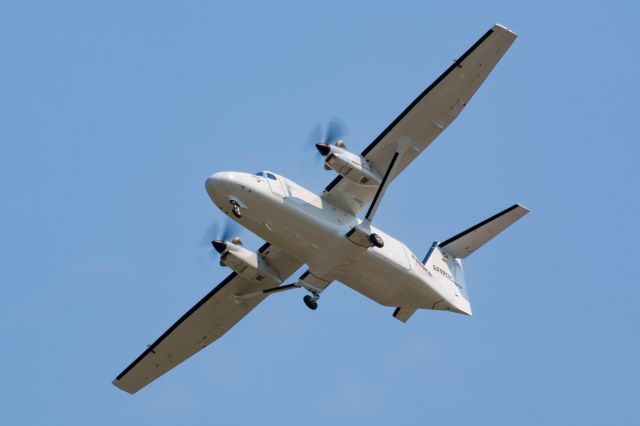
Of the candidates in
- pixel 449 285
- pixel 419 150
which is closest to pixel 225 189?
pixel 419 150

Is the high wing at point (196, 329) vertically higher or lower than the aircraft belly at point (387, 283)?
lower

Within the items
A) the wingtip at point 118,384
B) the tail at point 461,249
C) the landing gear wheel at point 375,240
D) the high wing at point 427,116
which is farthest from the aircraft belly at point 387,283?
the wingtip at point 118,384

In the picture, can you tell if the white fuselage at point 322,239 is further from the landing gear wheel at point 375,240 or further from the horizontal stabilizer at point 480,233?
the horizontal stabilizer at point 480,233

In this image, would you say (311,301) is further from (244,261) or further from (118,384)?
(118,384)

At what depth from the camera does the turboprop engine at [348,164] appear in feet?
82.7

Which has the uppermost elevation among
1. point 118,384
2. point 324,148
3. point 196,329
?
point 324,148

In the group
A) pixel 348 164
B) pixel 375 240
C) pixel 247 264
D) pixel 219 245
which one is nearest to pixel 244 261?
pixel 247 264

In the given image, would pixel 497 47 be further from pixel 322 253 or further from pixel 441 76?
pixel 322 253

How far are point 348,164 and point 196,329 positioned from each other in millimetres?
Result: 6546

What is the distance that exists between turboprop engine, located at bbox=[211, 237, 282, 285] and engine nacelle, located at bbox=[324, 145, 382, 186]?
3420mm

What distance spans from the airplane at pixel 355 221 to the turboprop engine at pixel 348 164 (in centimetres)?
2

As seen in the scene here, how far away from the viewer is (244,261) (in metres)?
27.2

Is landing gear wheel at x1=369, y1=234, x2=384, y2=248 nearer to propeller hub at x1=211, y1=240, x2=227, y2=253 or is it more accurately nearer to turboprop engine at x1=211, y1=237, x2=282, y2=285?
turboprop engine at x1=211, y1=237, x2=282, y2=285

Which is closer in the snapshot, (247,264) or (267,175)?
(267,175)
